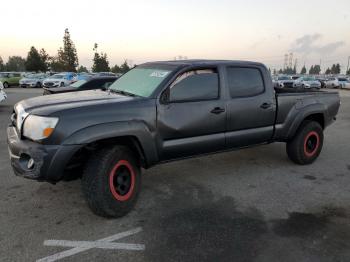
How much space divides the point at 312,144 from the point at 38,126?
15.3 ft

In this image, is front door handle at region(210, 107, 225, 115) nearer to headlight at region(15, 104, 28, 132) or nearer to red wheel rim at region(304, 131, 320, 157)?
red wheel rim at region(304, 131, 320, 157)

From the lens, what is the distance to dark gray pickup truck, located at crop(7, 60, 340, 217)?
3451 mm

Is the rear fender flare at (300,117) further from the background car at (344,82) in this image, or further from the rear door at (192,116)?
the background car at (344,82)

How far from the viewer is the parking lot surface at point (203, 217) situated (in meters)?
3.17

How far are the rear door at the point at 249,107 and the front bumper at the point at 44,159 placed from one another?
2248 mm

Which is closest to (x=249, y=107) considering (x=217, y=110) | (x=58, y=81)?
(x=217, y=110)

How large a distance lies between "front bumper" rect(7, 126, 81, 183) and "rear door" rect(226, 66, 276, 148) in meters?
2.25

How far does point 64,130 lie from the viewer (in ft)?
11.1

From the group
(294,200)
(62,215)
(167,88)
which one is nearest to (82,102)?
(167,88)

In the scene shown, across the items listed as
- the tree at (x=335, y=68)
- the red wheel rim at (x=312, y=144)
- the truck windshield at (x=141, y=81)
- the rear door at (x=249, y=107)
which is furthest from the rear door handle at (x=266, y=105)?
the tree at (x=335, y=68)

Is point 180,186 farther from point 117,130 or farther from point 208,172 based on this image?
point 117,130

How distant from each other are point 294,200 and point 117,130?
8.17 feet

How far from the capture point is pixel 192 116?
427 centimetres

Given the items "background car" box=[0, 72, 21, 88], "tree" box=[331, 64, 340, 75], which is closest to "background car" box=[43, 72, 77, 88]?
"background car" box=[0, 72, 21, 88]
